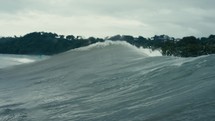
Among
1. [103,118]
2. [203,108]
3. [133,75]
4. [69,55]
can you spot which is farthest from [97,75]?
[69,55]

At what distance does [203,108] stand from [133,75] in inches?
283

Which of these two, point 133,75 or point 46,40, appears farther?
point 46,40

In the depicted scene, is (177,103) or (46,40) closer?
(177,103)

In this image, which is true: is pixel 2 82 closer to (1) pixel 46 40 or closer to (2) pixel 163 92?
(2) pixel 163 92

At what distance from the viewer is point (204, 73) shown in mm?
14492

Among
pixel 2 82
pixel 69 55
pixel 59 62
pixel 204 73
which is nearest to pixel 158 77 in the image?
pixel 204 73

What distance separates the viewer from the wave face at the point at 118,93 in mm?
10969

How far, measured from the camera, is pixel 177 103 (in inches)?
440

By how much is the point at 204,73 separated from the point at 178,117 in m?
4.83

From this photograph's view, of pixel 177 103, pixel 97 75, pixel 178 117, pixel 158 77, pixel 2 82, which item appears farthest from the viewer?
pixel 2 82

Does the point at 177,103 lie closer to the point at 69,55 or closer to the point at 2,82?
the point at 2,82

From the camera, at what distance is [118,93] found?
14289mm

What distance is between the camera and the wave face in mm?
10969

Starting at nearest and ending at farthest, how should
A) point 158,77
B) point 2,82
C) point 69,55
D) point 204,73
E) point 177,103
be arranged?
point 177,103
point 204,73
point 158,77
point 2,82
point 69,55
